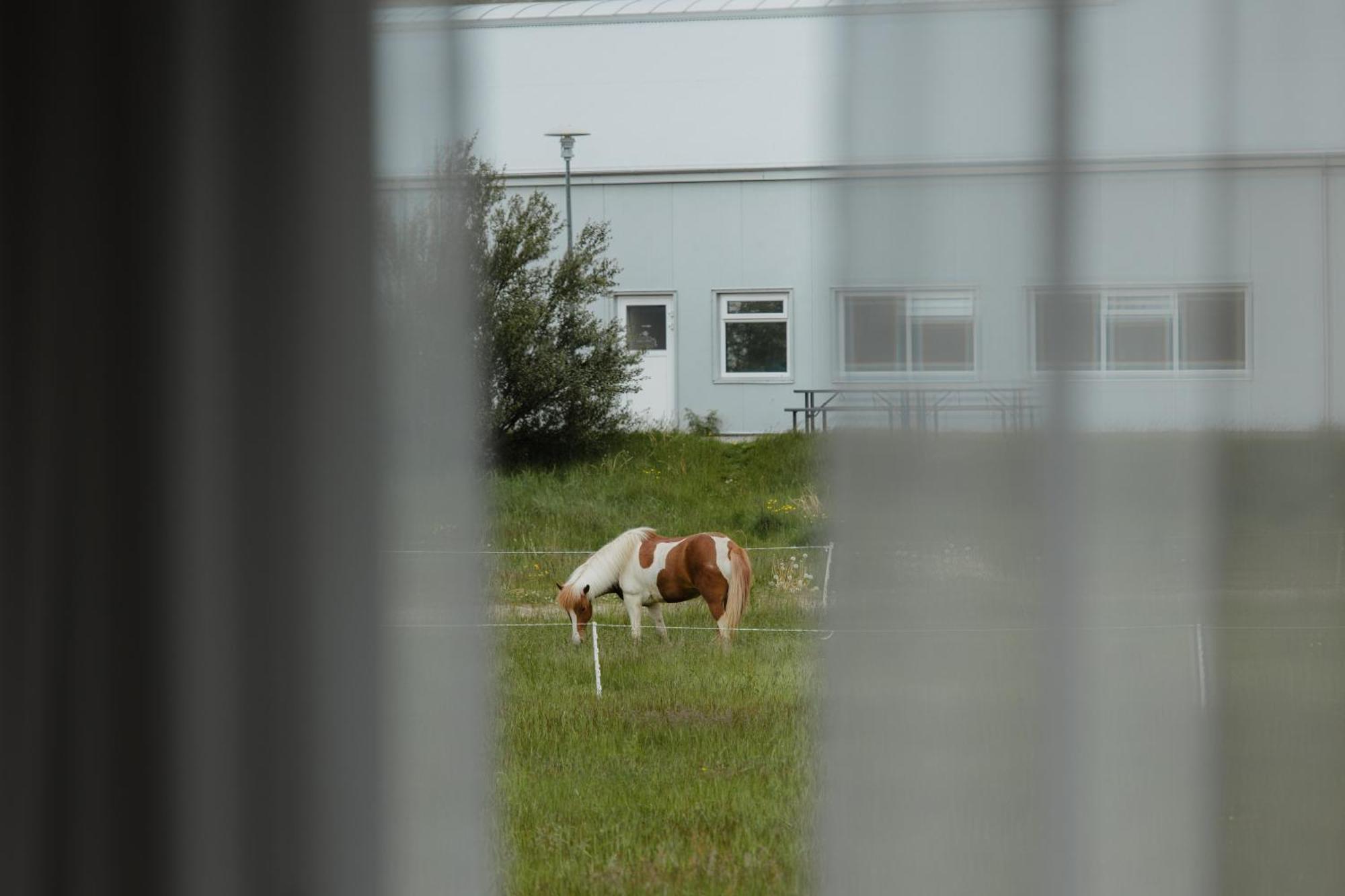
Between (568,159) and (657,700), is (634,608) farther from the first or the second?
(568,159)

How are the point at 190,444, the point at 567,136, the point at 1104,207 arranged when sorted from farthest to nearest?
the point at 567,136, the point at 190,444, the point at 1104,207

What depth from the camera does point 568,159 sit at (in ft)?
5.31

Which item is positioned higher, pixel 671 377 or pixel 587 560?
pixel 671 377

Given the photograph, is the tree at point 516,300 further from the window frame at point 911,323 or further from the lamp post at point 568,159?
the window frame at point 911,323

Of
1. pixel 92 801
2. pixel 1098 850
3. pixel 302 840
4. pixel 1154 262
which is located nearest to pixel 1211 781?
pixel 1098 850

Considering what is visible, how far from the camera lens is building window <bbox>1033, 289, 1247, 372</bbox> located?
0.86 meters

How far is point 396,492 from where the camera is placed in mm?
993

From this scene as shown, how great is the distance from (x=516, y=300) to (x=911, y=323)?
0.60 meters

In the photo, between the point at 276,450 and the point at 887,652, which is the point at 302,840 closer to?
the point at 276,450

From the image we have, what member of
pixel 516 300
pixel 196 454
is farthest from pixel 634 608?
pixel 196 454

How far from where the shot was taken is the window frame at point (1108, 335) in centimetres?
86

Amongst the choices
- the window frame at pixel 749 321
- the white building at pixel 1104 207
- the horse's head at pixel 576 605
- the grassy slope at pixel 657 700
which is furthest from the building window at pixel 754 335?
the white building at pixel 1104 207

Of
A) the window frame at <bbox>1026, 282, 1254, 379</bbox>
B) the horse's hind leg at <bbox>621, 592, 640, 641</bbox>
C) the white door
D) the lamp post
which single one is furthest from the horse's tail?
the window frame at <bbox>1026, 282, 1254, 379</bbox>

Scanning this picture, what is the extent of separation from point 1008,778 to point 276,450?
600 mm
